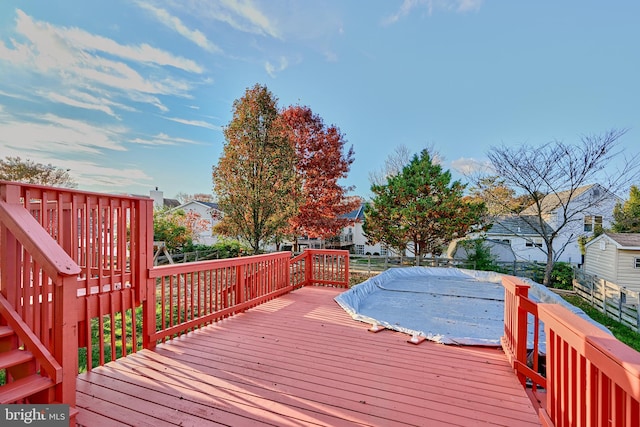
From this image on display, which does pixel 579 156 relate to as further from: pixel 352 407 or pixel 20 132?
pixel 20 132

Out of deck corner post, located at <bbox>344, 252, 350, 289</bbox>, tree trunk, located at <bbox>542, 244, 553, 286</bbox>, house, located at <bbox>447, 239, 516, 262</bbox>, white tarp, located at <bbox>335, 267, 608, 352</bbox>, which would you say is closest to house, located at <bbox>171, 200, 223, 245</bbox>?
deck corner post, located at <bbox>344, 252, 350, 289</bbox>

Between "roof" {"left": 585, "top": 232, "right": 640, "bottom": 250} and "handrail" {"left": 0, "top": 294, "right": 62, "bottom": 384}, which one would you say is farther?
"roof" {"left": 585, "top": 232, "right": 640, "bottom": 250}

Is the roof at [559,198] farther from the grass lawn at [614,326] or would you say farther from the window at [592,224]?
the window at [592,224]

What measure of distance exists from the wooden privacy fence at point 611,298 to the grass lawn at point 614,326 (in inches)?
5.5

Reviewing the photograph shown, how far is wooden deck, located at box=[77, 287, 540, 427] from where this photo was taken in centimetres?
197

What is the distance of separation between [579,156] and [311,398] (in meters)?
12.5

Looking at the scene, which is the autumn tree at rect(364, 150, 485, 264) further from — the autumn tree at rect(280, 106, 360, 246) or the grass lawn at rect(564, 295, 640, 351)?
the grass lawn at rect(564, 295, 640, 351)

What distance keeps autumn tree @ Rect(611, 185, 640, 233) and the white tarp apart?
12021mm

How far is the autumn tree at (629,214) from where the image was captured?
45.5 feet

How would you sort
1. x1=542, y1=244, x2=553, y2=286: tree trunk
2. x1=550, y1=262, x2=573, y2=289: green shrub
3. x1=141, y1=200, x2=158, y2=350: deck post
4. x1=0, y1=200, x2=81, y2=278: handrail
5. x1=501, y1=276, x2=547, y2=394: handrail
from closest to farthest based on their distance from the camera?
x1=0, y1=200, x2=81, y2=278: handrail → x1=501, y1=276, x2=547, y2=394: handrail → x1=141, y1=200, x2=158, y2=350: deck post → x1=542, y1=244, x2=553, y2=286: tree trunk → x1=550, y1=262, x2=573, y2=289: green shrub

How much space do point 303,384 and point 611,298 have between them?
434 inches

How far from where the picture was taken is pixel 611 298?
8531 millimetres

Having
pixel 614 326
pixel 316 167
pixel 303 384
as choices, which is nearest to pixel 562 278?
pixel 614 326

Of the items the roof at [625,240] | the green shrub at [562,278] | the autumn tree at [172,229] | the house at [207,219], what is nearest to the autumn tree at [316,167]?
the house at [207,219]
